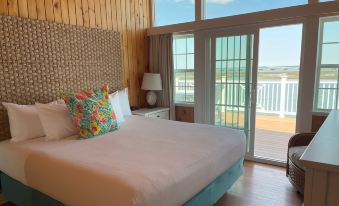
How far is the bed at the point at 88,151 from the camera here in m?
1.48

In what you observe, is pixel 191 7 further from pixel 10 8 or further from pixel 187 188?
pixel 187 188

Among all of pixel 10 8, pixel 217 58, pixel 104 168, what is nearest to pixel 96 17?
pixel 10 8

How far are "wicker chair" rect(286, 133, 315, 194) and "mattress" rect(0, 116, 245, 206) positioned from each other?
0.51 metres

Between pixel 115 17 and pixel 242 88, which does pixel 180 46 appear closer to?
pixel 115 17

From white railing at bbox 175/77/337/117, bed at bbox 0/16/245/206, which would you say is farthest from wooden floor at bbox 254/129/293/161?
bed at bbox 0/16/245/206

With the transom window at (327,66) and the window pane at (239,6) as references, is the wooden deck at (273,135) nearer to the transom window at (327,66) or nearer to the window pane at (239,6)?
the transom window at (327,66)

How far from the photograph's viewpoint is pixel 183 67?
13.7 feet

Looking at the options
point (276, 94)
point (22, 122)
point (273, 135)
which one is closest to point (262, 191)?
point (273, 135)

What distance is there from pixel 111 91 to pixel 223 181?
2.24 meters

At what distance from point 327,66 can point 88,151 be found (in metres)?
2.96

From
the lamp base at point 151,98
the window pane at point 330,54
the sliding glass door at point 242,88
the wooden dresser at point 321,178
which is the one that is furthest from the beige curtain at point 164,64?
the wooden dresser at point 321,178

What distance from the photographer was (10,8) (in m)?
2.46

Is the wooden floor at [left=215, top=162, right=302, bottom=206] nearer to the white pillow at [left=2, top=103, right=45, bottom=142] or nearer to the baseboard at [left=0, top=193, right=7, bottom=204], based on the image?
the white pillow at [left=2, top=103, right=45, bottom=142]

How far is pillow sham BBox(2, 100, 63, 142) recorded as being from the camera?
91.4 inches
